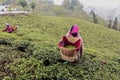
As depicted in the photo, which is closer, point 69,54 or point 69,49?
point 69,49

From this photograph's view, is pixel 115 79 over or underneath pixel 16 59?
underneath

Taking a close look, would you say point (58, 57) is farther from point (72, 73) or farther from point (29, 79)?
point (29, 79)

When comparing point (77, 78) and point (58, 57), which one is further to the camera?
point (58, 57)

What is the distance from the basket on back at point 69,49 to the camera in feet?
28.2

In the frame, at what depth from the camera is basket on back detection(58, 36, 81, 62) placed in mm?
8582

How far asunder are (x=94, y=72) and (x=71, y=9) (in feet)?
330

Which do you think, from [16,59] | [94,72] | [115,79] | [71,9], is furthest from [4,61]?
[71,9]

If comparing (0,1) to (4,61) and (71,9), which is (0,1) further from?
(4,61)

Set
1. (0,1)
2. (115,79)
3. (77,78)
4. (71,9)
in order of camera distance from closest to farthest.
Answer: (77,78) < (115,79) < (0,1) < (71,9)

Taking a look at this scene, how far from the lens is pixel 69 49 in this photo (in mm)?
8469

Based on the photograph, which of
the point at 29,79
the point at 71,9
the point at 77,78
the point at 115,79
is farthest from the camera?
the point at 71,9

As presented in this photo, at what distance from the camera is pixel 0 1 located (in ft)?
216

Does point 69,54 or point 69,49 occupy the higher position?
point 69,49

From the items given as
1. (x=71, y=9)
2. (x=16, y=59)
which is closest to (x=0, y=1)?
(x=71, y=9)
